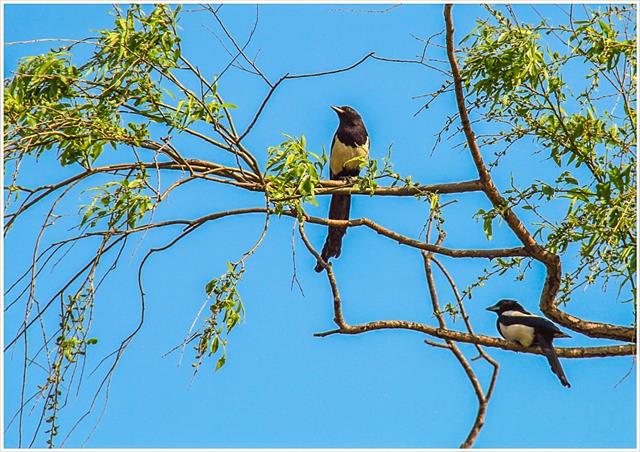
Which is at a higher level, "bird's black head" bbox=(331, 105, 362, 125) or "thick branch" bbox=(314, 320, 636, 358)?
"bird's black head" bbox=(331, 105, 362, 125)

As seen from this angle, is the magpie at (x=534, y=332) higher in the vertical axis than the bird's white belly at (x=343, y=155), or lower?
lower

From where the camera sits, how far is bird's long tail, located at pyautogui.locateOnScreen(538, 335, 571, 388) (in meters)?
4.15

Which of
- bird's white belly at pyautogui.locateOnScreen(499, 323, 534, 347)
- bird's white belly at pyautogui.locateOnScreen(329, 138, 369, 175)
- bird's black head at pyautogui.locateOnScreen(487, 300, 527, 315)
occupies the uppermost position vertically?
bird's white belly at pyautogui.locateOnScreen(329, 138, 369, 175)

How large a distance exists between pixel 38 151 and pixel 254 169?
0.76 m

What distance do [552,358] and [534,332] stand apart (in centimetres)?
14

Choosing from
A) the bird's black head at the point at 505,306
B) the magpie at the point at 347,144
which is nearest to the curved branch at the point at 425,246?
the bird's black head at the point at 505,306

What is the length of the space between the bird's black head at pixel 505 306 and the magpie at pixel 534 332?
0.07 m

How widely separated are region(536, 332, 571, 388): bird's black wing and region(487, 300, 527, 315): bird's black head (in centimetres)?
48

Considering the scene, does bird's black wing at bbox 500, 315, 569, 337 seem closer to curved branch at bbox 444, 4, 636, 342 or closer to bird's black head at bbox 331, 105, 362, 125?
curved branch at bbox 444, 4, 636, 342

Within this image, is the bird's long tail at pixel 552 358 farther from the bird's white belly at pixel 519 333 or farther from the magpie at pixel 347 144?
the magpie at pixel 347 144

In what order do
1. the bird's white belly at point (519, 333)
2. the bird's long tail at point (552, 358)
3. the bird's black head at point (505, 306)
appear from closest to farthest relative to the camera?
the bird's long tail at point (552, 358)
the bird's white belly at point (519, 333)
the bird's black head at point (505, 306)

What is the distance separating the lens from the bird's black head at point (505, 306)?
4777 millimetres

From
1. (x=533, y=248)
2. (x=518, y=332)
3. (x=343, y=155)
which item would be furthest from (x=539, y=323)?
(x=343, y=155)

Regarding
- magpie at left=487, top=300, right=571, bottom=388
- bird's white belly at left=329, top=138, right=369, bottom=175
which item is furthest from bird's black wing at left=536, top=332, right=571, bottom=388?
bird's white belly at left=329, top=138, right=369, bottom=175
